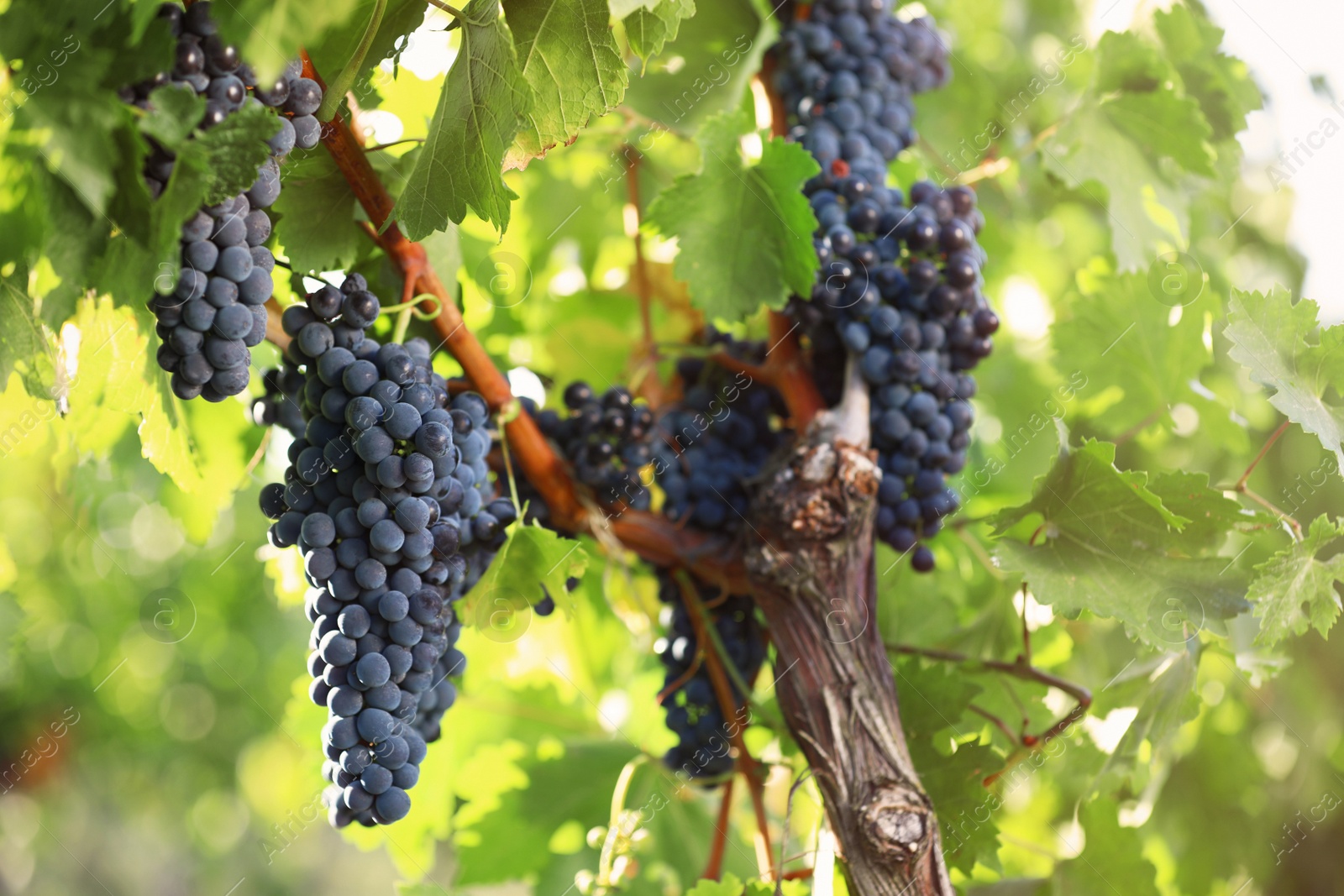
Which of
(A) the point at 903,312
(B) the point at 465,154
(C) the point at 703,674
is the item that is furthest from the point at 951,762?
(B) the point at 465,154

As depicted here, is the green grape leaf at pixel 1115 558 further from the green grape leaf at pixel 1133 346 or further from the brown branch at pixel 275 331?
the brown branch at pixel 275 331

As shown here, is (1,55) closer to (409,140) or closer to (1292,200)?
(409,140)

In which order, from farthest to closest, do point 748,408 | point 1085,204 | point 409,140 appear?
point 1085,204 < point 748,408 < point 409,140

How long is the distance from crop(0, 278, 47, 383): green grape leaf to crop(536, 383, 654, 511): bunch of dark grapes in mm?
376

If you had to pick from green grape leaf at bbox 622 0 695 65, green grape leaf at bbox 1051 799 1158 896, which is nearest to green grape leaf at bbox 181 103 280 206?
green grape leaf at bbox 622 0 695 65

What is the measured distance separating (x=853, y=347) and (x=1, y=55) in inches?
23.3

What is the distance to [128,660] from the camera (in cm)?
259

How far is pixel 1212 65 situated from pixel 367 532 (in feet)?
3.03

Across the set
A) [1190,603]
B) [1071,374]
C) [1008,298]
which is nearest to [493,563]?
[1190,603]

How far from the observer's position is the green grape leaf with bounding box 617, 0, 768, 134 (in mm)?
887

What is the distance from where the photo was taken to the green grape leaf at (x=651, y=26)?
56cm

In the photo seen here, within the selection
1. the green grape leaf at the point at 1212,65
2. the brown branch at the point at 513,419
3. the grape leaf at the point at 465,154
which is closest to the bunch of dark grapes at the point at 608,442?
the brown branch at the point at 513,419

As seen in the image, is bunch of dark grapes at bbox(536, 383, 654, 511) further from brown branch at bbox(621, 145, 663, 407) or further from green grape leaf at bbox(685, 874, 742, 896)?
green grape leaf at bbox(685, 874, 742, 896)

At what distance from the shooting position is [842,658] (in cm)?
69
